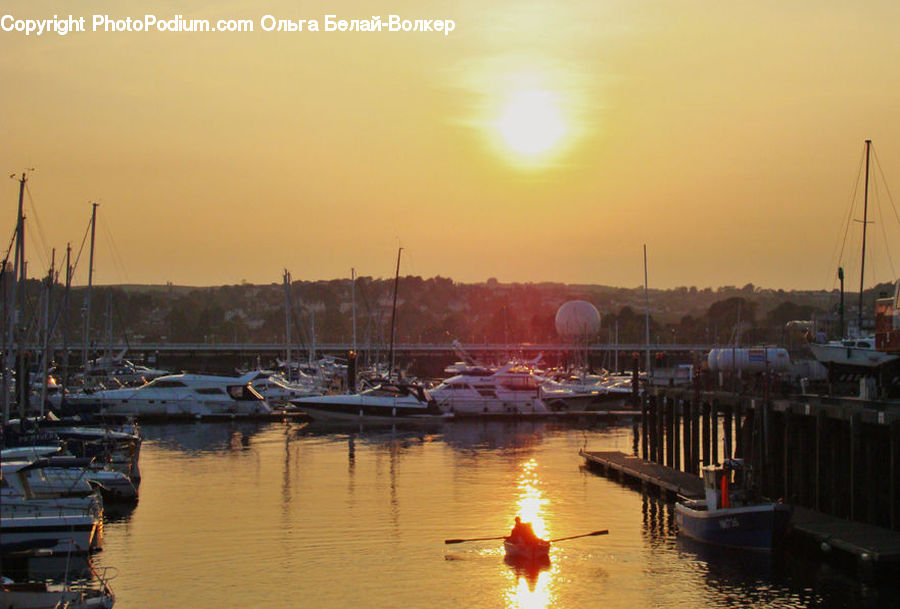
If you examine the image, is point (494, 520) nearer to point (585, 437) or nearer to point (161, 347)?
point (585, 437)

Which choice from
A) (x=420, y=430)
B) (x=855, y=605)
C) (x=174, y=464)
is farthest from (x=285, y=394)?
(x=855, y=605)

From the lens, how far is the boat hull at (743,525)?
111 feet

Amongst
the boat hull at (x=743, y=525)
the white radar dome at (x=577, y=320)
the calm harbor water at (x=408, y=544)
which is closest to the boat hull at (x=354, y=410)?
the calm harbor water at (x=408, y=544)

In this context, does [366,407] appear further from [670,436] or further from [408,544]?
[408,544]

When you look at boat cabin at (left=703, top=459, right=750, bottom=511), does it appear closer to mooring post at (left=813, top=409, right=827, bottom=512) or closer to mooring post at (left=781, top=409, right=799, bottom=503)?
mooring post at (left=813, top=409, right=827, bottom=512)

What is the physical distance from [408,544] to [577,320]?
140199 mm

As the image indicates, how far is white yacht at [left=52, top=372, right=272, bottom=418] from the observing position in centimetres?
8200

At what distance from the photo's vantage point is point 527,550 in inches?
1346

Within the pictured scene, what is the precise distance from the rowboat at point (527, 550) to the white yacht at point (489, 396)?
167ft

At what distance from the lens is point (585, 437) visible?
237 feet

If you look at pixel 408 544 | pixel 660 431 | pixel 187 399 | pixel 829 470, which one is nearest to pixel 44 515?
pixel 408 544

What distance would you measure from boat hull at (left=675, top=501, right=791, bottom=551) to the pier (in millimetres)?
575

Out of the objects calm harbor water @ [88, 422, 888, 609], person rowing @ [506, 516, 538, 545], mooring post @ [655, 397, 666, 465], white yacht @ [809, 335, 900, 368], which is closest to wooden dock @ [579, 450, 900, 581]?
calm harbor water @ [88, 422, 888, 609]

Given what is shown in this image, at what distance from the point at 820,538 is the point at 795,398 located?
9.42 m
